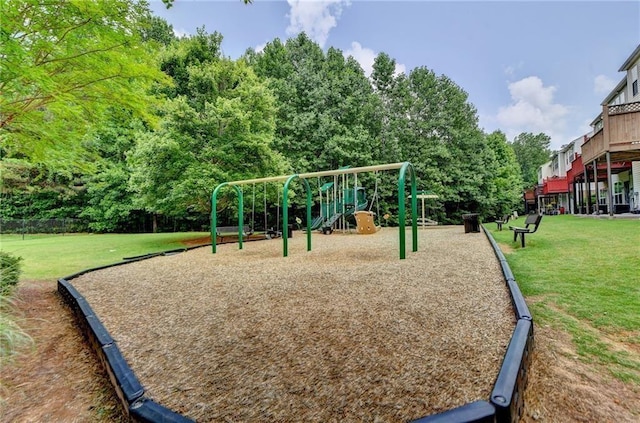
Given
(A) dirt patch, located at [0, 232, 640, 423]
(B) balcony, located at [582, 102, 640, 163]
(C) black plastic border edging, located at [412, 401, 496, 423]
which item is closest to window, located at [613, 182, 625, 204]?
(B) balcony, located at [582, 102, 640, 163]

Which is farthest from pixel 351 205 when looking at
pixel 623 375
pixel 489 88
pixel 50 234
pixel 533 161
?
pixel 533 161

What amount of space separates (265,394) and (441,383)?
1170 mm

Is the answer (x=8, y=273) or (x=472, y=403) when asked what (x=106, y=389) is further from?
(x=8, y=273)

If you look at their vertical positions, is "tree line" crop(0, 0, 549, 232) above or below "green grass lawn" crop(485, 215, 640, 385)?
above

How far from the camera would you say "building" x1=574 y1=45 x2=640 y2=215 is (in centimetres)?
1250

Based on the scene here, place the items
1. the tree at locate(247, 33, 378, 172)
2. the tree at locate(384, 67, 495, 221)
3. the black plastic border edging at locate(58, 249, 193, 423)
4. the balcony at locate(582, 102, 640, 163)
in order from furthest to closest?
1. the tree at locate(384, 67, 495, 221)
2. the tree at locate(247, 33, 378, 172)
3. the balcony at locate(582, 102, 640, 163)
4. the black plastic border edging at locate(58, 249, 193, 423)

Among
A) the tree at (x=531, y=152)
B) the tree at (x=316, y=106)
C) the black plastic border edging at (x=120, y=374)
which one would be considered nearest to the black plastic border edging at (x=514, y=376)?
the black plastic border edging at (x=120, y=374)

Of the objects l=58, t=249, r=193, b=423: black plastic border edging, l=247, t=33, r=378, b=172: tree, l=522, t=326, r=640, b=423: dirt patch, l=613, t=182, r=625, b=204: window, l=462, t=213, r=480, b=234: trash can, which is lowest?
l=522, t=326, r=640, b=423: dirt patch

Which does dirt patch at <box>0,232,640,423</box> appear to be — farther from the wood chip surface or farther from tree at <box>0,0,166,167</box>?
tree at <box>0,0,166,167</box>

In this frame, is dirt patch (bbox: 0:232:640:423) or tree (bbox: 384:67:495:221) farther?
tree (bbox: 384:67:495:221)

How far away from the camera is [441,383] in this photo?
207cm

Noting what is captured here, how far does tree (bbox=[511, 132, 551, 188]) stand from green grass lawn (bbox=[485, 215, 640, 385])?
56946 millimetres

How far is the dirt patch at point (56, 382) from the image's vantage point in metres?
2.18

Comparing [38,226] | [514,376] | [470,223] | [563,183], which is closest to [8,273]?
[514,376]
